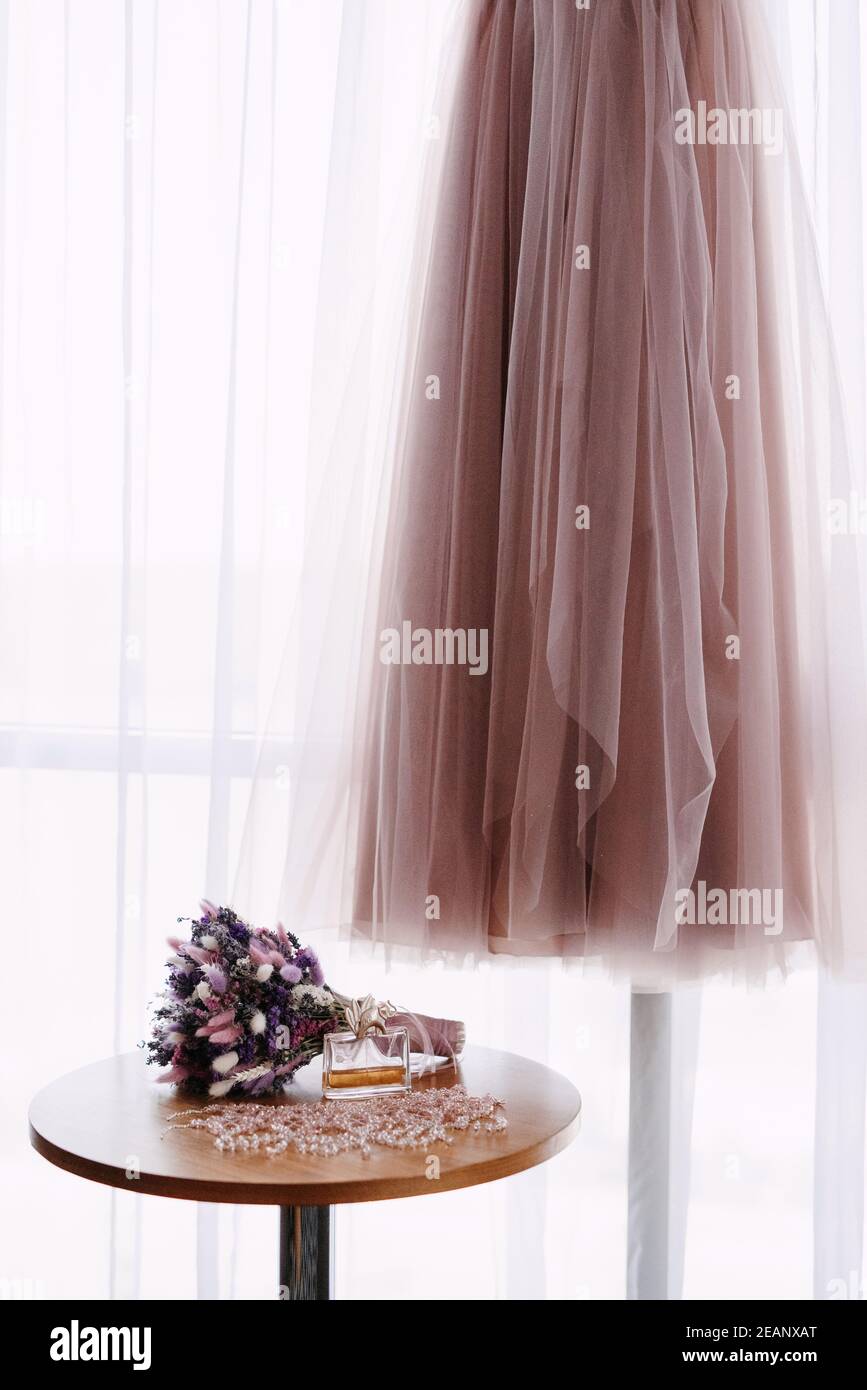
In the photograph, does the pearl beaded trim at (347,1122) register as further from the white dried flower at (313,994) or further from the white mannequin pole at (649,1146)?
the white mannequin pole at (649,1146)

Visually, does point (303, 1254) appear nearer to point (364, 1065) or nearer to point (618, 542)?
point (364, 1065)

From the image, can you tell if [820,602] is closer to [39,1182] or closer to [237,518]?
[237,518]

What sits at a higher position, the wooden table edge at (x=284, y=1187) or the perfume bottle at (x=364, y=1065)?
the perfume bottle at (x=364, y=1065)

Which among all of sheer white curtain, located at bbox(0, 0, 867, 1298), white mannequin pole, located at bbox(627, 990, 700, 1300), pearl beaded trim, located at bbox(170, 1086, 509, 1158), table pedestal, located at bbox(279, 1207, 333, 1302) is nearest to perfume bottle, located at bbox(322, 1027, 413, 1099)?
pearl beaded trim, located at bbox(170, 1086, 509, 1158)

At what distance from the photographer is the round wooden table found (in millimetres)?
928

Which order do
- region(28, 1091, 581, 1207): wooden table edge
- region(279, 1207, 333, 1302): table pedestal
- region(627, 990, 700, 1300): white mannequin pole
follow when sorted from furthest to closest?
region(627, 990, 700, 1300): white mannequin pole
region(279, 1207, 333, 1302): table pedestal
region(28, 1091, 581, 1207): wooden table edge

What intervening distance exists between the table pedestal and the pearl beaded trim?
4.4 inches

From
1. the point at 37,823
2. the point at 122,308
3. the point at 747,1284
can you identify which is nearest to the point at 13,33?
the point at 122,308

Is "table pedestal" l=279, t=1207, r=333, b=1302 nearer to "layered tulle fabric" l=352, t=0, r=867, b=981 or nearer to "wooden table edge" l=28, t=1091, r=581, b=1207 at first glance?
"wooden table edge" l=28, t=1091, r=581, b=1207

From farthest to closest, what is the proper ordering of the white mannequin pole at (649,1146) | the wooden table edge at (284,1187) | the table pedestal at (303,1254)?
the white mannequin pole at (649,1146)
the table pedestal at (303,1254)
the wooden table edge at (284,1187)

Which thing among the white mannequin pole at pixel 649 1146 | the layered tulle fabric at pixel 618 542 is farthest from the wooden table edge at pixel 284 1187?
the white mannequin pole at pixel 649 1146

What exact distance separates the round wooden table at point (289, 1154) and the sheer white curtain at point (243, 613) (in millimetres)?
234

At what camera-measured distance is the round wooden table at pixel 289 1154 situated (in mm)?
928

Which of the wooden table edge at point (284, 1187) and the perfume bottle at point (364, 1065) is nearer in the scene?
the wooden table edge at point (284, 1187)
